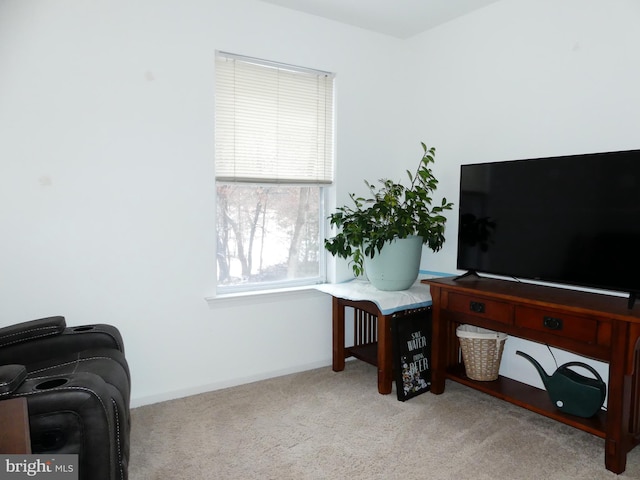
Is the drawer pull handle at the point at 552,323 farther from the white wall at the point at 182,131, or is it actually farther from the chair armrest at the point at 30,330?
the chair armrest at the point at 30,330

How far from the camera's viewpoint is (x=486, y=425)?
2482 millimetres

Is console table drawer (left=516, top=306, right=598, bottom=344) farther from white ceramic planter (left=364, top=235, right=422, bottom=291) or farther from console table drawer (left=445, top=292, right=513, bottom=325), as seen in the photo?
white ceramic planter (left=364, top=235, right=422, bottom=291)

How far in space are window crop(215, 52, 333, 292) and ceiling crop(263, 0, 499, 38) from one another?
40cm

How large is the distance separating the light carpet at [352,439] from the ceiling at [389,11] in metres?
2.54

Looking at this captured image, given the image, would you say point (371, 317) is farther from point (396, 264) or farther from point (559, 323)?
point (559, 323)

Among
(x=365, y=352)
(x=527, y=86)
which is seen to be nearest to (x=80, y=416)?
(x=365, y=352)

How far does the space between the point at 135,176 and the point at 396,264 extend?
171cm

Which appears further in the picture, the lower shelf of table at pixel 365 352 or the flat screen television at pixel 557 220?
the lower shelf of table at pixel 365 352

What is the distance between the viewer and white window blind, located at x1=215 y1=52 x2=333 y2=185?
294cm

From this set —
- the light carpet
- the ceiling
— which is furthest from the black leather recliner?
the ceiling

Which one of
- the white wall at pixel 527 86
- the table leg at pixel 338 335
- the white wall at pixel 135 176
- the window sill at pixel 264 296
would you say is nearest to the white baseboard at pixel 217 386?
the white wall at pixel 135 176

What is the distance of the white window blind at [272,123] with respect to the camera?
9.64 ft

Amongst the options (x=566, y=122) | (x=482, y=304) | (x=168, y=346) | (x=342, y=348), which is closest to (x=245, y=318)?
(x=168, y=346)

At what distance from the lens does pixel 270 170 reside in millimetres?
3115
